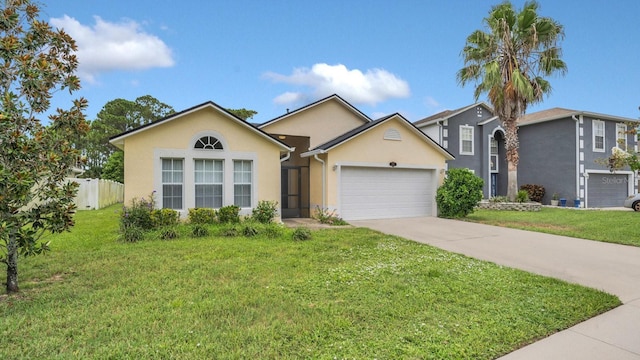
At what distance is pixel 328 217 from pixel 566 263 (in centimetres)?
800

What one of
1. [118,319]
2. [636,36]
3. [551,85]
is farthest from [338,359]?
[551,85]

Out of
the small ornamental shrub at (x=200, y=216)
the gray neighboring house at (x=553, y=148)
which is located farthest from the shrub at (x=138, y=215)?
the gray neighboring house at (x=553, y=148)

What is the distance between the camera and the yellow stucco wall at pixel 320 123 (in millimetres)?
15703

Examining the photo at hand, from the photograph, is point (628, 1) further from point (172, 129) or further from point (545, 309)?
point (172, 129)

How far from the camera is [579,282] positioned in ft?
18.7

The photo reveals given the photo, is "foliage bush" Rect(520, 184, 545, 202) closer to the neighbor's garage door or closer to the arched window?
the neighbor's garage door

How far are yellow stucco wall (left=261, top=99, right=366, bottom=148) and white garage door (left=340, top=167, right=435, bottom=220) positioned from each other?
2955 millimetres

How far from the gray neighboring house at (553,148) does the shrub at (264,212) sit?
1390 centimetres

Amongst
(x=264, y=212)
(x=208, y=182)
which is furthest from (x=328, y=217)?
(x=208, y=182)

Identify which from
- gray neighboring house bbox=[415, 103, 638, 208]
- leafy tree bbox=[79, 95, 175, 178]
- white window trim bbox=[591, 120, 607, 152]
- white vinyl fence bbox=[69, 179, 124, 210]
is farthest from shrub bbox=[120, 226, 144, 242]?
leafy tree bbox=[79, 95, 175, 178]

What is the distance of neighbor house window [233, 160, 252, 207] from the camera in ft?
39.6

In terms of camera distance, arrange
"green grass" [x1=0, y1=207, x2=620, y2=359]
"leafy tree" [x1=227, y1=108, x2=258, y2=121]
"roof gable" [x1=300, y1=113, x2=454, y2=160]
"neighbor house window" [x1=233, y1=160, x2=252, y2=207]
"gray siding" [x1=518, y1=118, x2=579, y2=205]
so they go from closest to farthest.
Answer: "green grass" [x1=0, y1=207, x2=620, y2=359] → "neighbor house window" [x1=233, y1=160, x2=252, y2=207] → "roof gable" [x1=300, y1=113, x2=454, y2=160] → "gray siding" [x1=518, y1=118, x2=579, y2=205] → "leafy tree" [x1=227, y1=108, x2=258, y2=121]

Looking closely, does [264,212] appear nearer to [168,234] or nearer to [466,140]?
[168,234]

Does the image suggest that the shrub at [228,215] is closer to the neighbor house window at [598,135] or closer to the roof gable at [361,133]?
the roof gable at [361,133]
